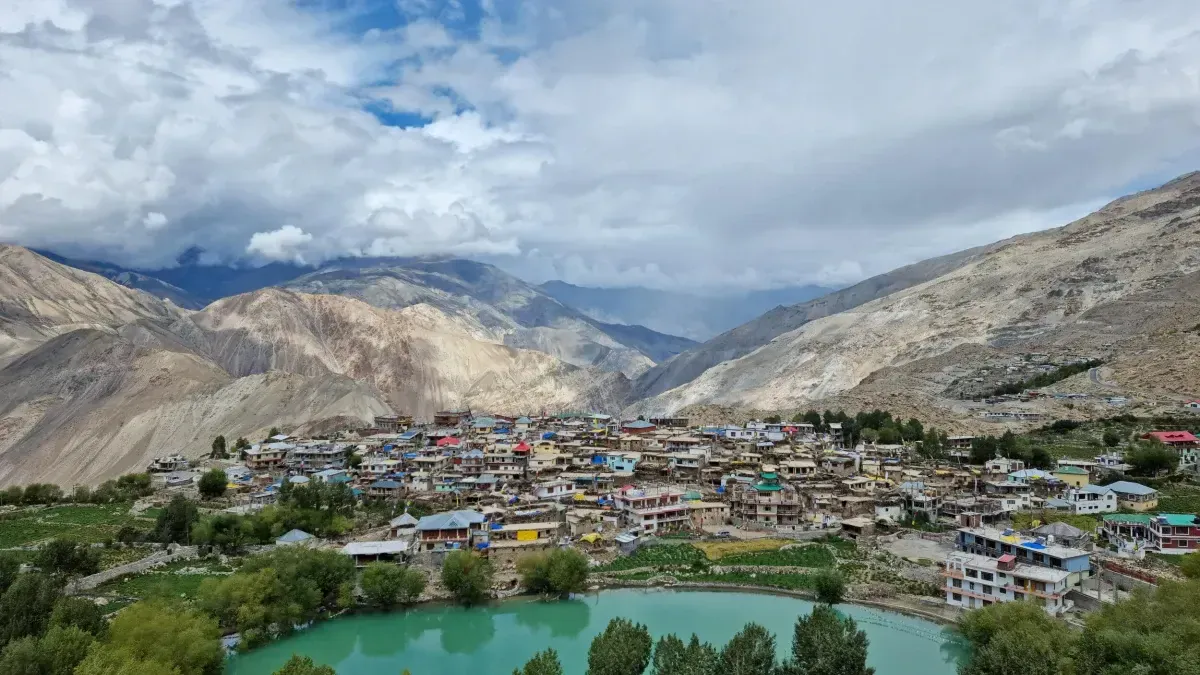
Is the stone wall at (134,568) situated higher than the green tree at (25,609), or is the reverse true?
the green tree at (25,609)

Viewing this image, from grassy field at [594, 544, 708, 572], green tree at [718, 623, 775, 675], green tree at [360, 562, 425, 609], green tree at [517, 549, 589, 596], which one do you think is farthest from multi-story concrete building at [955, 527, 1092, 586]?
green tree at [360, 562, 425, 609]

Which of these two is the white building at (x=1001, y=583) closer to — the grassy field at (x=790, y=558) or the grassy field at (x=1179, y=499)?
the grassy field at (x=790, y=558)

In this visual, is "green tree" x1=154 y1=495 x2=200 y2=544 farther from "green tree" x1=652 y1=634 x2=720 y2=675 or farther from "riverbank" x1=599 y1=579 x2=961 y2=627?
"green tree" x1=652 y1=634 x2=720 y2=675

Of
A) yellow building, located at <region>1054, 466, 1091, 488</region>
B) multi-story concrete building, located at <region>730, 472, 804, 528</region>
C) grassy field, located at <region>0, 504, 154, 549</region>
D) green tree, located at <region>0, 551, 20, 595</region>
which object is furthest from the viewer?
yellow building, located at <region>1054, 466, 1091, 488</region>

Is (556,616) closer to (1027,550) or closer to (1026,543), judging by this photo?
(1027,550)

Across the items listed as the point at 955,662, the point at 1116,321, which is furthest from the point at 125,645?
the point at 1116,321

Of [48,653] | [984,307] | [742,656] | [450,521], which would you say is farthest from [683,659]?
[984,307]

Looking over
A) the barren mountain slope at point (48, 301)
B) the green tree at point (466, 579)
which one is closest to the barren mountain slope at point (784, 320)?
the barren mountain slope at point (48, 301)
